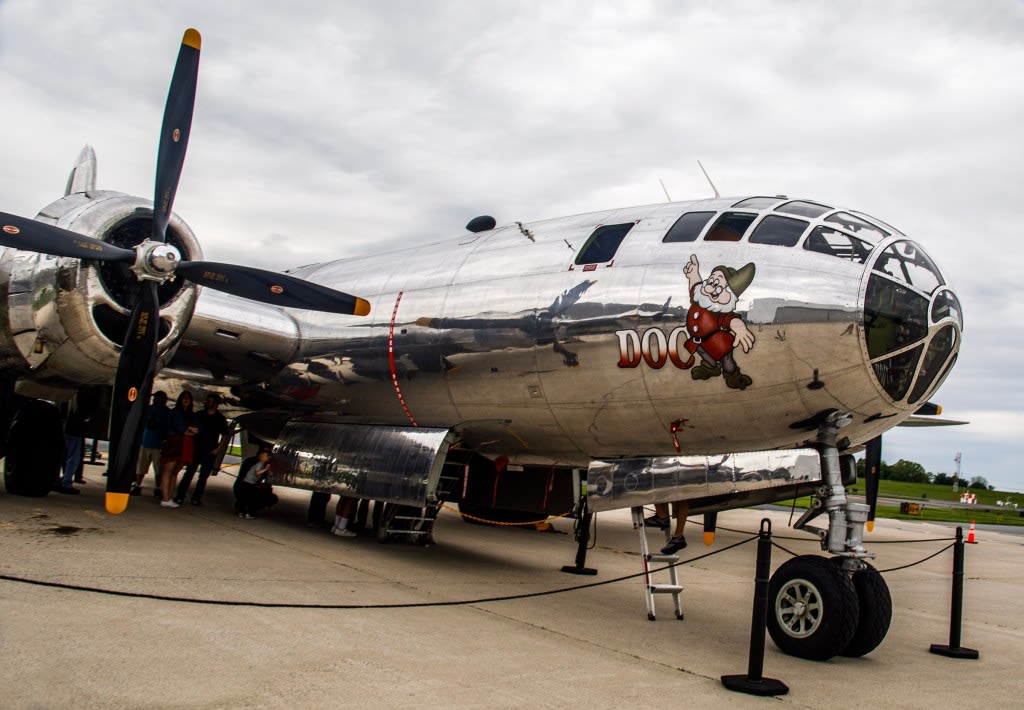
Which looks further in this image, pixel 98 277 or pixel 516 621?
pixel 98 277

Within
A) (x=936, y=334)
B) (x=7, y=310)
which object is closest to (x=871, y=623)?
(x=936, y=334)

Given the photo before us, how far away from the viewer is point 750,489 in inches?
285

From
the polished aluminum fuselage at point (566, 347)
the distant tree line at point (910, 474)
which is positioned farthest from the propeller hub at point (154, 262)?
the distant tree line at point (910, 474)

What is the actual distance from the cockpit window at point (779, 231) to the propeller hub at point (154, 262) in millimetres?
6053

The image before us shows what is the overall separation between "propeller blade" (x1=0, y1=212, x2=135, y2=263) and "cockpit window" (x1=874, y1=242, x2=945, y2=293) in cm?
743

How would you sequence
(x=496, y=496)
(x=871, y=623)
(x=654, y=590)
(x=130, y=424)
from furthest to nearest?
(x=496, y=496)
(x=130, y=424)
(x=654, y=590)
(x=871, y=623)

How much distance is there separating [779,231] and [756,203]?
2.08 ft

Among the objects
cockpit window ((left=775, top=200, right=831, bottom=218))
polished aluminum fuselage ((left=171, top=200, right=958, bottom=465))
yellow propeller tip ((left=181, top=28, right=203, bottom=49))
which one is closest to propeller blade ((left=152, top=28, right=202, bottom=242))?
yellow propeller tip ((left=181, top=28, right=203, bottom=49))

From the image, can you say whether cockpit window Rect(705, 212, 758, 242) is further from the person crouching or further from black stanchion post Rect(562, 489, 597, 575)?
the person crouching

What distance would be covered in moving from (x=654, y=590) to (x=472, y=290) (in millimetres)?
3609

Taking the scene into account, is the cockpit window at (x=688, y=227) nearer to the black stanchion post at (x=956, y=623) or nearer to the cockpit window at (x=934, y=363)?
the cockpit window at (x=934, y=363)

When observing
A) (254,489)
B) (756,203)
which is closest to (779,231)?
(756,203)

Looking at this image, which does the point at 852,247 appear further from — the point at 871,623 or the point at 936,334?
the point at 871,623

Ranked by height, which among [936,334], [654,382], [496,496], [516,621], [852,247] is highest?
[852,247]
